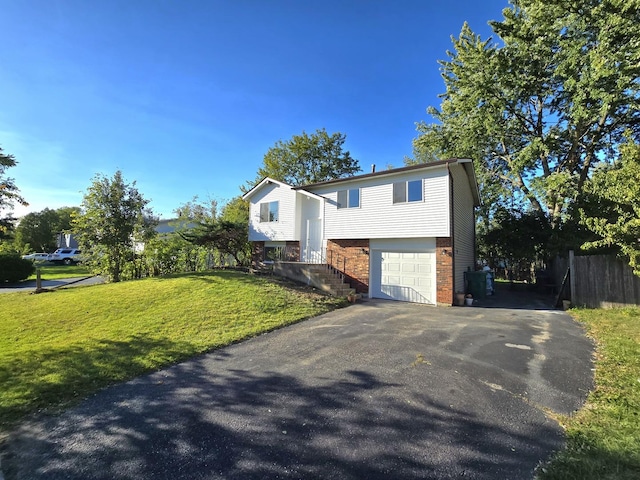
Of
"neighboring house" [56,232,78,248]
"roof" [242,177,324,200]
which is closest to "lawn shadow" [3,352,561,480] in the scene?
"roof" [242,177,324,200]

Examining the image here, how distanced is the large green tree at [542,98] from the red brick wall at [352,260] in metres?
9.73

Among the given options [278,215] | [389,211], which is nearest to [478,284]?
[389,211]

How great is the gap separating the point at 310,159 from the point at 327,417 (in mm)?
32562

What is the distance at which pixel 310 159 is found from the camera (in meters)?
34.2

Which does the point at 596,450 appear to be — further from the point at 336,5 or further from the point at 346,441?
the point at 336,5

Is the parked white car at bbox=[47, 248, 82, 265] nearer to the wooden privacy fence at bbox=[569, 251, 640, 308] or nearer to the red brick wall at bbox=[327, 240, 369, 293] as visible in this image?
the red brick wall at bbox=[327, 240, 369, 293]

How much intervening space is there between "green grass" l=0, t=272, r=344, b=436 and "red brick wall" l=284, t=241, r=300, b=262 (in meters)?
3.91

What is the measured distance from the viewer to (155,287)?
11.8m

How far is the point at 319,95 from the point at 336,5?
5.23 metres

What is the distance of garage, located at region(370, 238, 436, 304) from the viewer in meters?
12.4

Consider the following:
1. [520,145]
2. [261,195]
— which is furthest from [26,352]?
[520,145]

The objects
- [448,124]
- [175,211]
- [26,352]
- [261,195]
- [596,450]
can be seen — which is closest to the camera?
[596,450]

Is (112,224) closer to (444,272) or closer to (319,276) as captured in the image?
(319,276)

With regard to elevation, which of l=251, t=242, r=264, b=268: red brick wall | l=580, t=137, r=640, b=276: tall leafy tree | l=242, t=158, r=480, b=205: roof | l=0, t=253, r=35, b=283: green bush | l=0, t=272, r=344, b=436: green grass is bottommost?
l=0, t=272, r=344, b=436: green grass
